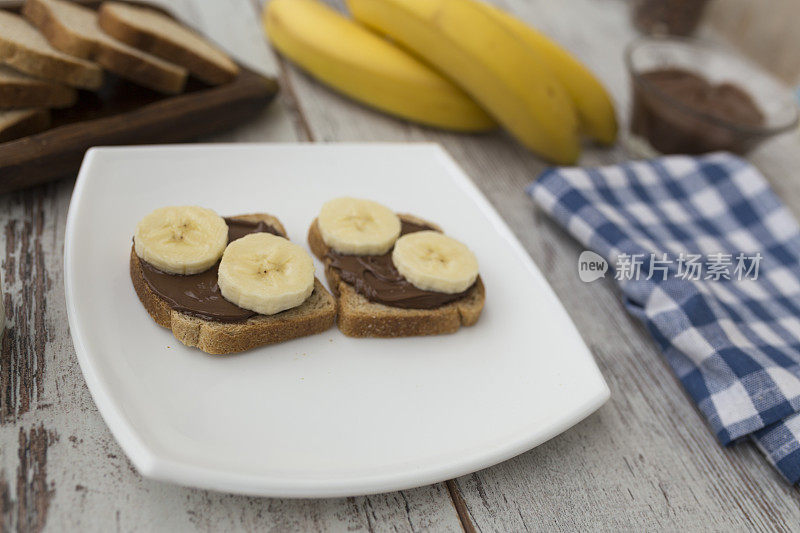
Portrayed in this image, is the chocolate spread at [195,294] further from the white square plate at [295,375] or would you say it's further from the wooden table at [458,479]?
the wooden table at [458,479]

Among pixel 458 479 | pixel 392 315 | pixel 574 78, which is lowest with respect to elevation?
pixel 458 479

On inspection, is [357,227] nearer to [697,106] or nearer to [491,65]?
[491,65]

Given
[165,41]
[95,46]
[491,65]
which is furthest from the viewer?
[491,65]

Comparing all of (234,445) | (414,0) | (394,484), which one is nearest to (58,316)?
(234,445)

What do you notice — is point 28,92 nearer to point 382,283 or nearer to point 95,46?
Answer: point 95,46

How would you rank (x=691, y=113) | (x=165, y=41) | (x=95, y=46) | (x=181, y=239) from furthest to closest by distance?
(x=691, y=113) → (x=165, y=41) → (x=95, y=46) → (x=181, y=239)

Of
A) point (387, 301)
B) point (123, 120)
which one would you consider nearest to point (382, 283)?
point (387, 301)

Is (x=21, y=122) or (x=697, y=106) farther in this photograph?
(x=697, y=106)

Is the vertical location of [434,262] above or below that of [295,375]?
above
